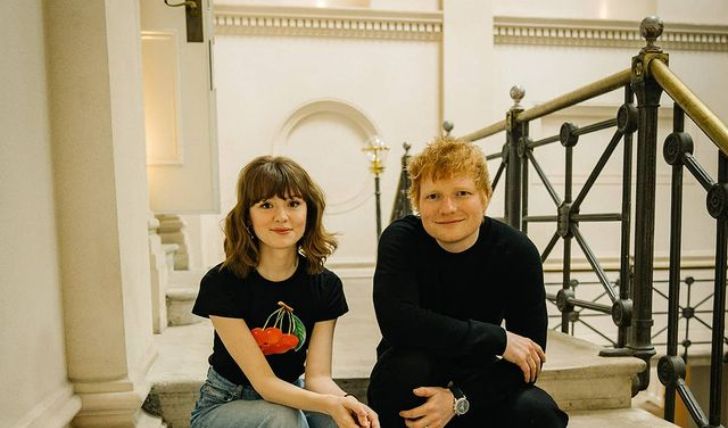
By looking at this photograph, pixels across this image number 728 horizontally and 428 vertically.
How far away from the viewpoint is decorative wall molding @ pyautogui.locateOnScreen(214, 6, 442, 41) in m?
6.03

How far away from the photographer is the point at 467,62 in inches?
256

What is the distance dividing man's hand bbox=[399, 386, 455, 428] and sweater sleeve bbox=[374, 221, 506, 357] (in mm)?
105

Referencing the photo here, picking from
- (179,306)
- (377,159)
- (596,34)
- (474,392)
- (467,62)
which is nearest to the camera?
(474,392)

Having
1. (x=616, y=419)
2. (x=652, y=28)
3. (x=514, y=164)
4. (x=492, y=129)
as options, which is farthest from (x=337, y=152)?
(x=616, y=419)

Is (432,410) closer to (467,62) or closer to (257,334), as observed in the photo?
(257,334)

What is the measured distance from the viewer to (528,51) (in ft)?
22.1

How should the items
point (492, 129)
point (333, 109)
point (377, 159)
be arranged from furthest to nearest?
point (333, 109)
point (377, 159)
point (492, 129)

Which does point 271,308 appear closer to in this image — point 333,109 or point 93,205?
point 93,205

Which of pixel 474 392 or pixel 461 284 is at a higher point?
Answer: pixel 461 284

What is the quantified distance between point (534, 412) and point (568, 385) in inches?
24.1

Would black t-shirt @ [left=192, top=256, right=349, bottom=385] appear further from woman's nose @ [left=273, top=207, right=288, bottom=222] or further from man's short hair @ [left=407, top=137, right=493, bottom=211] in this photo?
man's short hair @ [left=407, top=137, right=493, bottom=211]

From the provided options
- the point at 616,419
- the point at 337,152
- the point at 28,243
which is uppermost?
the point at 337,152

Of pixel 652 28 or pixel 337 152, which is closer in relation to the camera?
pixel 652 28

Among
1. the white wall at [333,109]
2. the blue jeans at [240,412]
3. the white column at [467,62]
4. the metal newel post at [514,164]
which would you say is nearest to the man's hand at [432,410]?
the blue jeans at [240,412]
